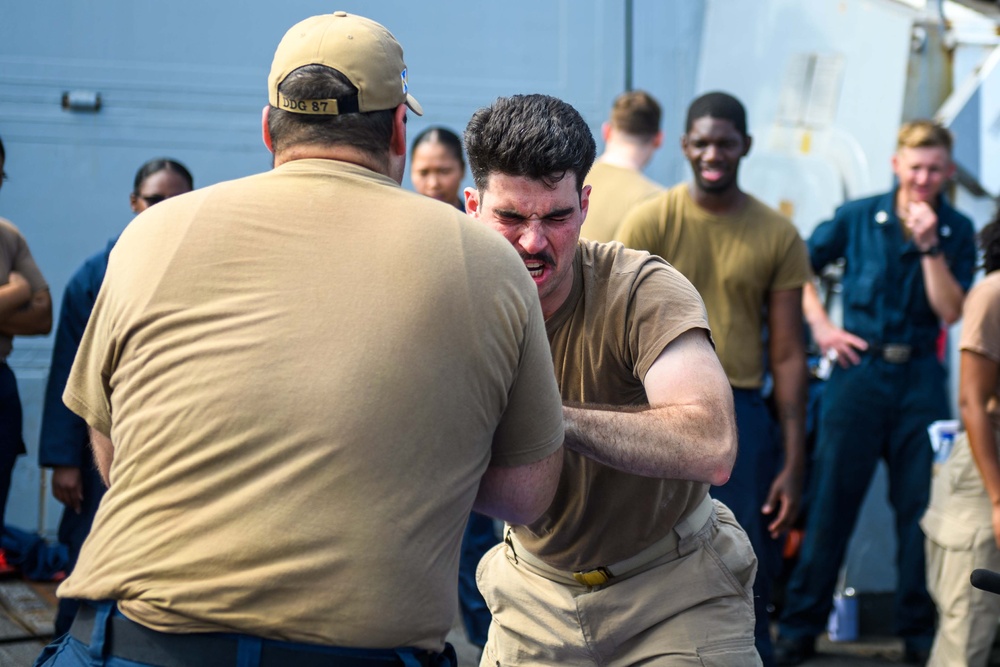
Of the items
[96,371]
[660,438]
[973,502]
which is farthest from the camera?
[973,502]

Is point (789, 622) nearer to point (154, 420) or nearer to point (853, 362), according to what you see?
point (853, 362)

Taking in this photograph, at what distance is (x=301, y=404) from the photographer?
1.71m

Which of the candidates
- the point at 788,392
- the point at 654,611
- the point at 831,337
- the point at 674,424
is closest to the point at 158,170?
the point at 788,392

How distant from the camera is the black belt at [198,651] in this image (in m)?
1.72

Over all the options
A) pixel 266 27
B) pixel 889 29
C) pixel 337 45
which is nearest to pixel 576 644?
pixel 337 45

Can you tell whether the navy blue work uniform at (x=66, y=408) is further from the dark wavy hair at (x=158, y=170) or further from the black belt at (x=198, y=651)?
the black belt at (x=198, y=651)

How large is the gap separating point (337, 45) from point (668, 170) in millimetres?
4190

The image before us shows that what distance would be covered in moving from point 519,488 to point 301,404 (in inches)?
16.7

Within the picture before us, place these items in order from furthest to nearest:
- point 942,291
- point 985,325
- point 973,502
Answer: point 942,291, point 973,502, point 985,325

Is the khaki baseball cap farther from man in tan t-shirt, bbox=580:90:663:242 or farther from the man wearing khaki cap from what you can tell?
man in tan t-shirt, bbox=580:90:663:242

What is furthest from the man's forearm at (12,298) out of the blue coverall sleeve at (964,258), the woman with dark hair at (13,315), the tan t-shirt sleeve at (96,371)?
the blue coverall sleeve at (964,258)

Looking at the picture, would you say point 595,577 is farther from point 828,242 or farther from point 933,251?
point 828,242

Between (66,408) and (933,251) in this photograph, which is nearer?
(66,408)

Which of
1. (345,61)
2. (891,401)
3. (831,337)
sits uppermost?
(345,61)
